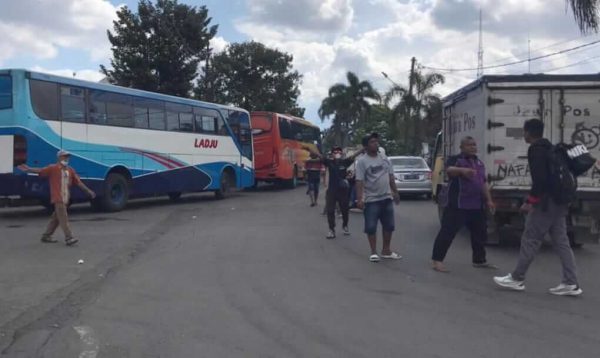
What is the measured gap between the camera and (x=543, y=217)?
25.8 ft

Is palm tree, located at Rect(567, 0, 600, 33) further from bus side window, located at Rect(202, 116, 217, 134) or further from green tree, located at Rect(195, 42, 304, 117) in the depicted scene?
green tree, located at Rect(195, 42, 304, 117)

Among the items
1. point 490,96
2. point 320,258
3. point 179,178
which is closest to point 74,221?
point 179,178

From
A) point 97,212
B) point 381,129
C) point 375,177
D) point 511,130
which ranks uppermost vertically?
point 381,129

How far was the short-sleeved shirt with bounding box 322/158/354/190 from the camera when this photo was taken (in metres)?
13.1

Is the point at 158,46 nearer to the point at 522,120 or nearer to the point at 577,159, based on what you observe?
the point at 522,120

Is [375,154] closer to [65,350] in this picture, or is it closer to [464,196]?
[464,196]

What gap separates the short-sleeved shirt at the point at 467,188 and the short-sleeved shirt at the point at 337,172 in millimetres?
3868

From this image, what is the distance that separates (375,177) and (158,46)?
28436 millimetres

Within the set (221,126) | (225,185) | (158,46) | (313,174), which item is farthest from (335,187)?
(158,46)

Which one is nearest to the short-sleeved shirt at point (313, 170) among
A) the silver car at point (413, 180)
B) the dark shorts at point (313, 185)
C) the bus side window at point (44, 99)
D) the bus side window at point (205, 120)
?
the dark shorts at point (313, 185)

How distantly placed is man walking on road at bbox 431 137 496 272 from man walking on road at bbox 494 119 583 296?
127cm

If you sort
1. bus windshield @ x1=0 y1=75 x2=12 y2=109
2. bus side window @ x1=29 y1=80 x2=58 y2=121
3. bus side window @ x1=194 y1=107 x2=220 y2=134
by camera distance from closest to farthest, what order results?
bus windshield @ x1=0 y1=75 x2=12 y2=109 < bus side window @ x1=29 y1=80 x2=58 y2=121 < bus side window @ x1=194 y1=107 x2=220 y2=134

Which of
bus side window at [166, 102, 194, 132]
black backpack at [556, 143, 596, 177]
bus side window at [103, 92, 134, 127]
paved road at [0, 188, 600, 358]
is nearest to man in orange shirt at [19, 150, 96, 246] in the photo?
paved road at [0, 188, 600, 358]

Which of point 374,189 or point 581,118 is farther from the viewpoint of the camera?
point 581,118
